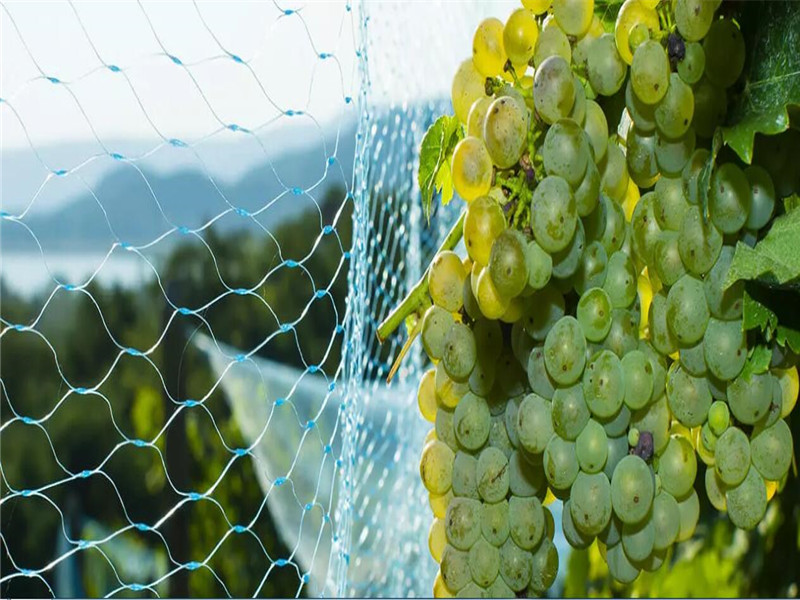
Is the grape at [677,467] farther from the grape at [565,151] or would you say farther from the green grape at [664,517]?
the grape at [565,151]

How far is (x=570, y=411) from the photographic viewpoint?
0.39 meters

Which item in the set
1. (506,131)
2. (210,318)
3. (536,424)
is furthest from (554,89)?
(210,318)

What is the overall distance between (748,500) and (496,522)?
4.0 inches

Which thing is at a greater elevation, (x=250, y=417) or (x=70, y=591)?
(x=250, y=417)

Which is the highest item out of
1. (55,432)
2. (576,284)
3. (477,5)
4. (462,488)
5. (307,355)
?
(477,5)

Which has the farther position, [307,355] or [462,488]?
[307,355]

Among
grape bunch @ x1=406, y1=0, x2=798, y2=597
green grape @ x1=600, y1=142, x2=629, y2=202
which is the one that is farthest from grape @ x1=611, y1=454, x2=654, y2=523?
green grape @ x1=600, y1=142, x2=629, y2=202

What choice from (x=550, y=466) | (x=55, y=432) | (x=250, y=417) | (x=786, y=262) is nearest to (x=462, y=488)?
(x=550, y=466)

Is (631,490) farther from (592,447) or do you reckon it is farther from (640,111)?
(640,111)

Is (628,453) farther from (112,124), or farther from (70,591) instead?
(70,591)

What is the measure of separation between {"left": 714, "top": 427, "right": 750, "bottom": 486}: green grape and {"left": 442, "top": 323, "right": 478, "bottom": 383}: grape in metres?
0.10

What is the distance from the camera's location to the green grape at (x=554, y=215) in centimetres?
36

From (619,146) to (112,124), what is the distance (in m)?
0.78

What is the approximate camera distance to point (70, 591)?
69.6 inches
